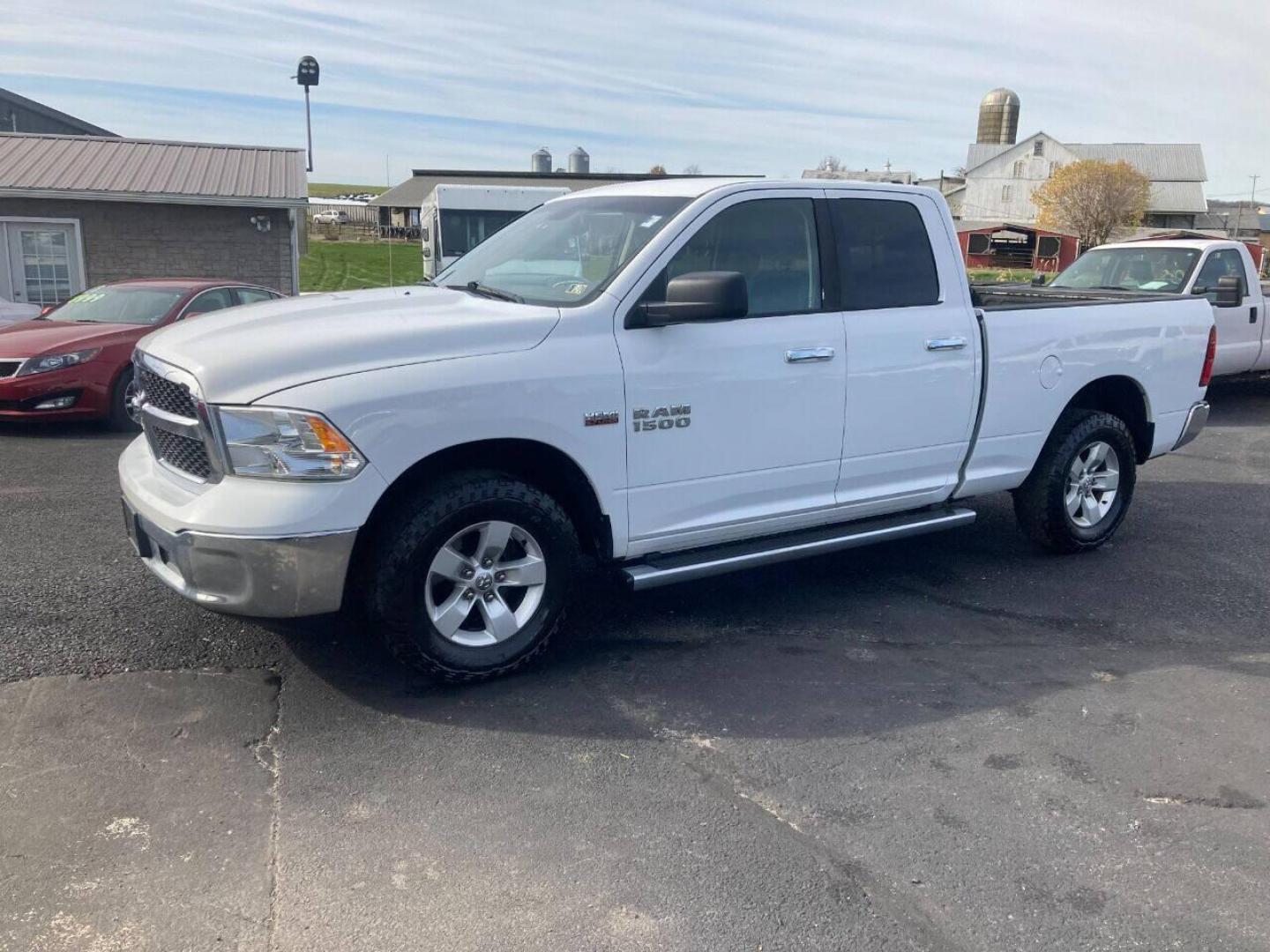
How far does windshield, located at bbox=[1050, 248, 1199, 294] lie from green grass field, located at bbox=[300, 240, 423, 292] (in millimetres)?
17270

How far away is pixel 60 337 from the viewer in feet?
31.8

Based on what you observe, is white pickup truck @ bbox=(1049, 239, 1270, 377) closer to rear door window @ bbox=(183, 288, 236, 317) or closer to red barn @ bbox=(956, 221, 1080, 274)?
rear door window @ bbox=(183, 288, 236, 317)

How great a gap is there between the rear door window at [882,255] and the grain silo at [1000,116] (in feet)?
349

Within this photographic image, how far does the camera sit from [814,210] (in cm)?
507

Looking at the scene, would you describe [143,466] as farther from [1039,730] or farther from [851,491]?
[1039,730]

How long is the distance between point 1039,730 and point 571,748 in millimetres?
1794

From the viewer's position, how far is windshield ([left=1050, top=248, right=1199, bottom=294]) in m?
11.4

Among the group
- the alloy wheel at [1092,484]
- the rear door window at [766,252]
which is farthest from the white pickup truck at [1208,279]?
the rear door window at [766,252]

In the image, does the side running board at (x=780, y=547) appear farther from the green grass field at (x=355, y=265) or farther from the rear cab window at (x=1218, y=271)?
the green grass field at (x=355, y=265)

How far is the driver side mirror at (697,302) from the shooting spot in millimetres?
4203

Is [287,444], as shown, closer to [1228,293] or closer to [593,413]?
[593,413]

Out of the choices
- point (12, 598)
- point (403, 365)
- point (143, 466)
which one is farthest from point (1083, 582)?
point (12, 598)

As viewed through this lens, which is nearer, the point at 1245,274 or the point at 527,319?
the point at 527,319

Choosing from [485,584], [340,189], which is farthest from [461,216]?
[340,189]
